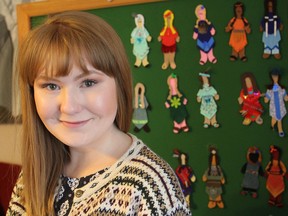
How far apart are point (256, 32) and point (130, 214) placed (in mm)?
606

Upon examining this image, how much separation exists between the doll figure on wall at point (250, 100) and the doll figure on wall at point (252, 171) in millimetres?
82

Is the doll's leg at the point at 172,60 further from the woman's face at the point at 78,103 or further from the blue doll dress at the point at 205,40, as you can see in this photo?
the woman's face at the point at 78,103

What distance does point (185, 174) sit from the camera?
111 centimetres

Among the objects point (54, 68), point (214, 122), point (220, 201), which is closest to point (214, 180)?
point (220, 201)

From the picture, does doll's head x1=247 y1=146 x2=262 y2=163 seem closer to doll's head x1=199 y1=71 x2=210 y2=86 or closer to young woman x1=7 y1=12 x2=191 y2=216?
doll's head x1=199 y1=71 x2=210 y2=86

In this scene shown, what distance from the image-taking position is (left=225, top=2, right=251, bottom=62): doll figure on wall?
99cm

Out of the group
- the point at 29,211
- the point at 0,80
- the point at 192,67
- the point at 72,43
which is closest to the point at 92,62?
the point at 72,43

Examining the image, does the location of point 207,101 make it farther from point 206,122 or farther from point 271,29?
point 271,29

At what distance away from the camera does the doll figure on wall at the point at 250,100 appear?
3.26 ft

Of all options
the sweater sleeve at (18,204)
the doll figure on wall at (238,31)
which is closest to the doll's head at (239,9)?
the doll figure on wall at (238,31)

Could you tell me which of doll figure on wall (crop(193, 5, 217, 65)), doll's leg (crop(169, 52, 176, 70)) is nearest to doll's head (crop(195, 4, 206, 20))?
doll figure on wall (crop(193, 5, 217, 65))

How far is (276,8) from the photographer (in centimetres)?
95

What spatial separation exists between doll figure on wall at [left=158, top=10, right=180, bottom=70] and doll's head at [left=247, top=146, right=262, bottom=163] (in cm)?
32

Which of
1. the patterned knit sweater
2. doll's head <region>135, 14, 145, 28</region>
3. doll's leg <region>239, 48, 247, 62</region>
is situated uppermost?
doll's head <region>135, 14, 145, 28</region>
